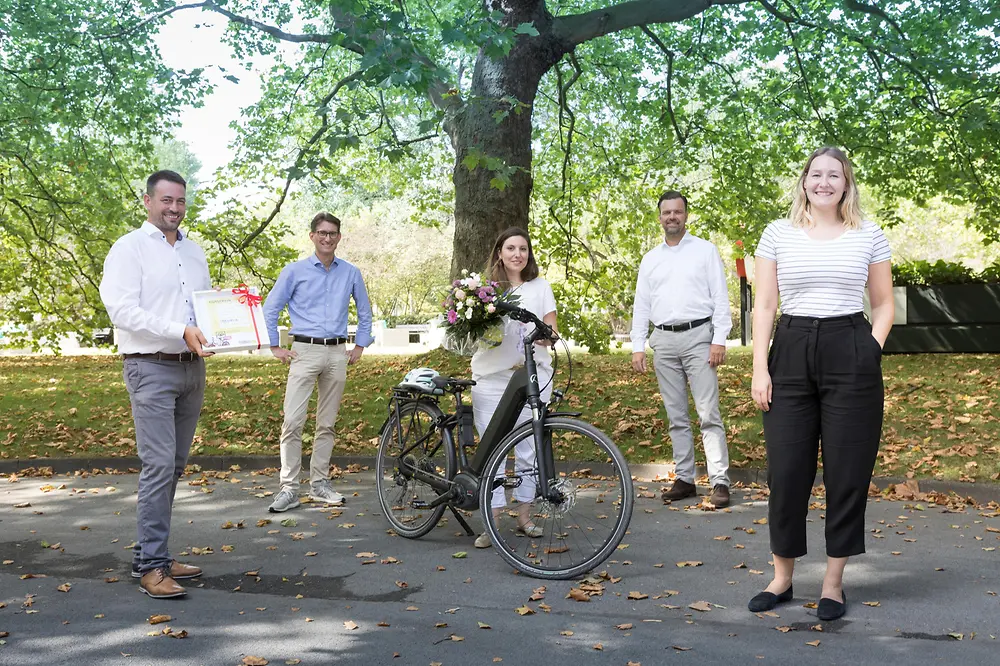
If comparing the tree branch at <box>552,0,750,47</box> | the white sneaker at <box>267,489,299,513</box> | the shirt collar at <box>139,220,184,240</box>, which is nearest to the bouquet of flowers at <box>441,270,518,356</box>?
the shirt collar at <box>139,220,184,240</box>

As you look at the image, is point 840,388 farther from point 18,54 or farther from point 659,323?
point 18,54

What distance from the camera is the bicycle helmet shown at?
695 cm

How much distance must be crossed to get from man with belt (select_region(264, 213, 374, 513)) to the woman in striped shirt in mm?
4058

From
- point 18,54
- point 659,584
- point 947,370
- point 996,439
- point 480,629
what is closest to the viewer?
point 480,629

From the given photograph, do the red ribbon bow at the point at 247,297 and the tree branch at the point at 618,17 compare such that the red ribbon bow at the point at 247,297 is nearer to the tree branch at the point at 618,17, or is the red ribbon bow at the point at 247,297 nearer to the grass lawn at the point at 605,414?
the grass lawn at the point at 605,414

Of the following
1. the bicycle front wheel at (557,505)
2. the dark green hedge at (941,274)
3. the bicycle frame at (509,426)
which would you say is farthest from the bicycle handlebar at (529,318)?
the dark green hedge at (941,274)

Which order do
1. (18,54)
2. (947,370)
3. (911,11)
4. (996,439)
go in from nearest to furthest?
(996,439), (947,370), (911,11), (18,54)

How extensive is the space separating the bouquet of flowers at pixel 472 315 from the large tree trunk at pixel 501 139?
7.42 metres

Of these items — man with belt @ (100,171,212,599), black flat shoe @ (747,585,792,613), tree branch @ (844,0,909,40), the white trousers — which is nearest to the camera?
black flat shoe @ (747,585,792,613)

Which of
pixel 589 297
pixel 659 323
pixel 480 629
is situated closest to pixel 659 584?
pixel 480 629

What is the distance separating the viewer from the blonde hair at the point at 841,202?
4.91 metres

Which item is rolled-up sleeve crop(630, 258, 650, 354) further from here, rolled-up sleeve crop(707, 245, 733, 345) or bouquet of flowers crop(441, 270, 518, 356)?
bouquet of flowers crop(441, 270, 518, 356)

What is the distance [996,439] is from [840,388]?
646 cm

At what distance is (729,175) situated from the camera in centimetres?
1895
